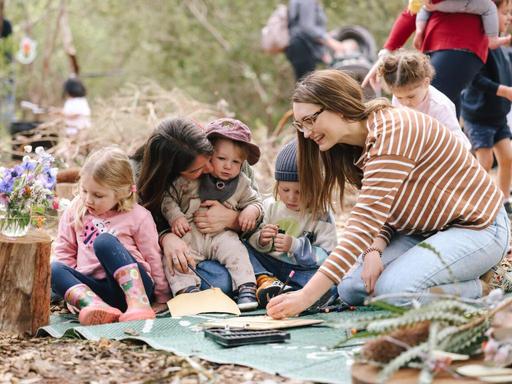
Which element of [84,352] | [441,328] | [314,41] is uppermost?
[314,41]

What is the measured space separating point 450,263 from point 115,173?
1.52 meters

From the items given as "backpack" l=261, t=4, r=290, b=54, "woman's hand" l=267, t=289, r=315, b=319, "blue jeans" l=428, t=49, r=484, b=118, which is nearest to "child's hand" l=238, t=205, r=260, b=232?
"woman's hand" l=267, t=289, r=315, b=319

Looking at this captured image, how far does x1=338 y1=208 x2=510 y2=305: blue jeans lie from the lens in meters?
3.72

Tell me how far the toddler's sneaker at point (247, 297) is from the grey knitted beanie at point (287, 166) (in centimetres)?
55

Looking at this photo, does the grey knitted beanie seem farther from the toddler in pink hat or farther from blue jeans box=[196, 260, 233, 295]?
blue jeans box=[196, 260, 233, 295]

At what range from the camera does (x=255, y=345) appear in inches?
129

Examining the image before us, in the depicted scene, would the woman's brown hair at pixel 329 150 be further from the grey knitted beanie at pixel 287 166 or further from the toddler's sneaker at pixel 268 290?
the toddler's sneaker at pixel 268 290

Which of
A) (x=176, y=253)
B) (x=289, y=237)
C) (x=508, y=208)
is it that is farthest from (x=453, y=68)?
(x=176, y=253)

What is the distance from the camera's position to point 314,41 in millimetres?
9469

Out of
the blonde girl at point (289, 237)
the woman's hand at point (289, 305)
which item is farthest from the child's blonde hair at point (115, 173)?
the woman's hand at point (289, 305)

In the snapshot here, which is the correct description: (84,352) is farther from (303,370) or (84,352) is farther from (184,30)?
(184,30)

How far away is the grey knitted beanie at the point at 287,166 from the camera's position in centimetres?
437

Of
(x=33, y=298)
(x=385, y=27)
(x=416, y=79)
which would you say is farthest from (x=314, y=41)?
(x=33, y=298)

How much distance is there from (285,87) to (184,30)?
7.14 feet
